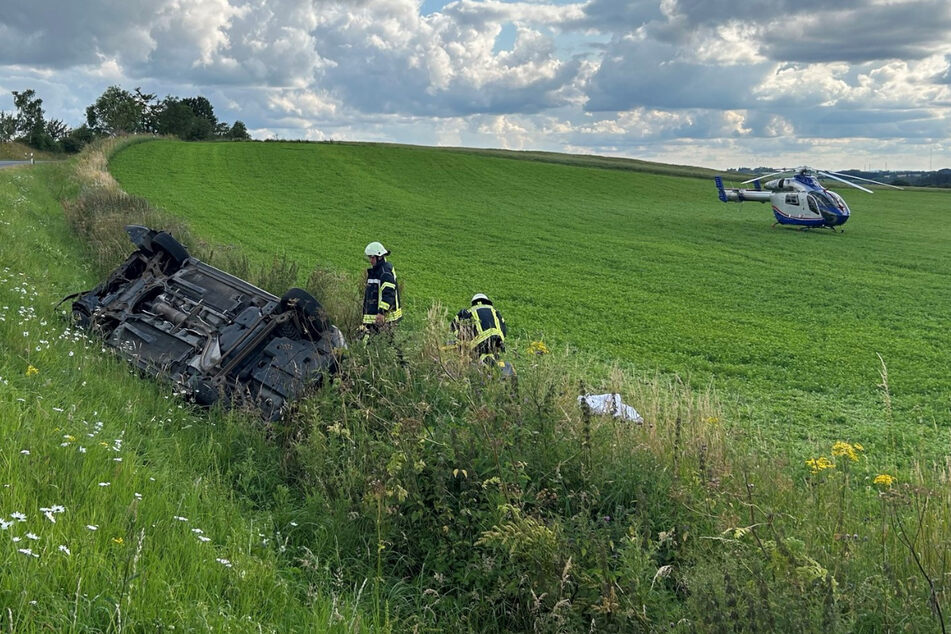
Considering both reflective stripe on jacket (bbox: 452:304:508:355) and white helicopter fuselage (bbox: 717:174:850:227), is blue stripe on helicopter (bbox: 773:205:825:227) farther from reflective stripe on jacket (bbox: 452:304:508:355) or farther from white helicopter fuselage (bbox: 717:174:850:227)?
reflective stripe on jacket (bbox: 452:304:508:355)

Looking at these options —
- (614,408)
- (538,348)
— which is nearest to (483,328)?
(538,348)

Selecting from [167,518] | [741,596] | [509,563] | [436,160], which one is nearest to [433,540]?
[509,563]

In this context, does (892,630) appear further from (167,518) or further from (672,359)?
(672,359)

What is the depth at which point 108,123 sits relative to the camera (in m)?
82.2

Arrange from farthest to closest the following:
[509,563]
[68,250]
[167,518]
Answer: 1. [68,250]
2. [509,563]
3. [167,518]

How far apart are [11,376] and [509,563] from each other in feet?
13.8

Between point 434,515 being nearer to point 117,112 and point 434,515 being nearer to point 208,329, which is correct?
point 208,329

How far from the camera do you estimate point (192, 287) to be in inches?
327

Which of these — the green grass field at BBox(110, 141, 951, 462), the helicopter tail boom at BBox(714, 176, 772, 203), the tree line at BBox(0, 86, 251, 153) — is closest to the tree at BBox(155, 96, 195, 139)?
the tree line at BBox(0, 86, 251, 153)

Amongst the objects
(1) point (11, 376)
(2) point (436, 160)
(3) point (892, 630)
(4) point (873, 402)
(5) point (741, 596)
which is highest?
(2) point (436, 160)

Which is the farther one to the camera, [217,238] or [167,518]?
[217,238]

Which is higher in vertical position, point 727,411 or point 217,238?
point 217,238

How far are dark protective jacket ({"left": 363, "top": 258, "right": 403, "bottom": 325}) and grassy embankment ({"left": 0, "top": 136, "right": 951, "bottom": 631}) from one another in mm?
2220

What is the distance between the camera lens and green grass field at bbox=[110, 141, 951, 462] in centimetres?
1135
